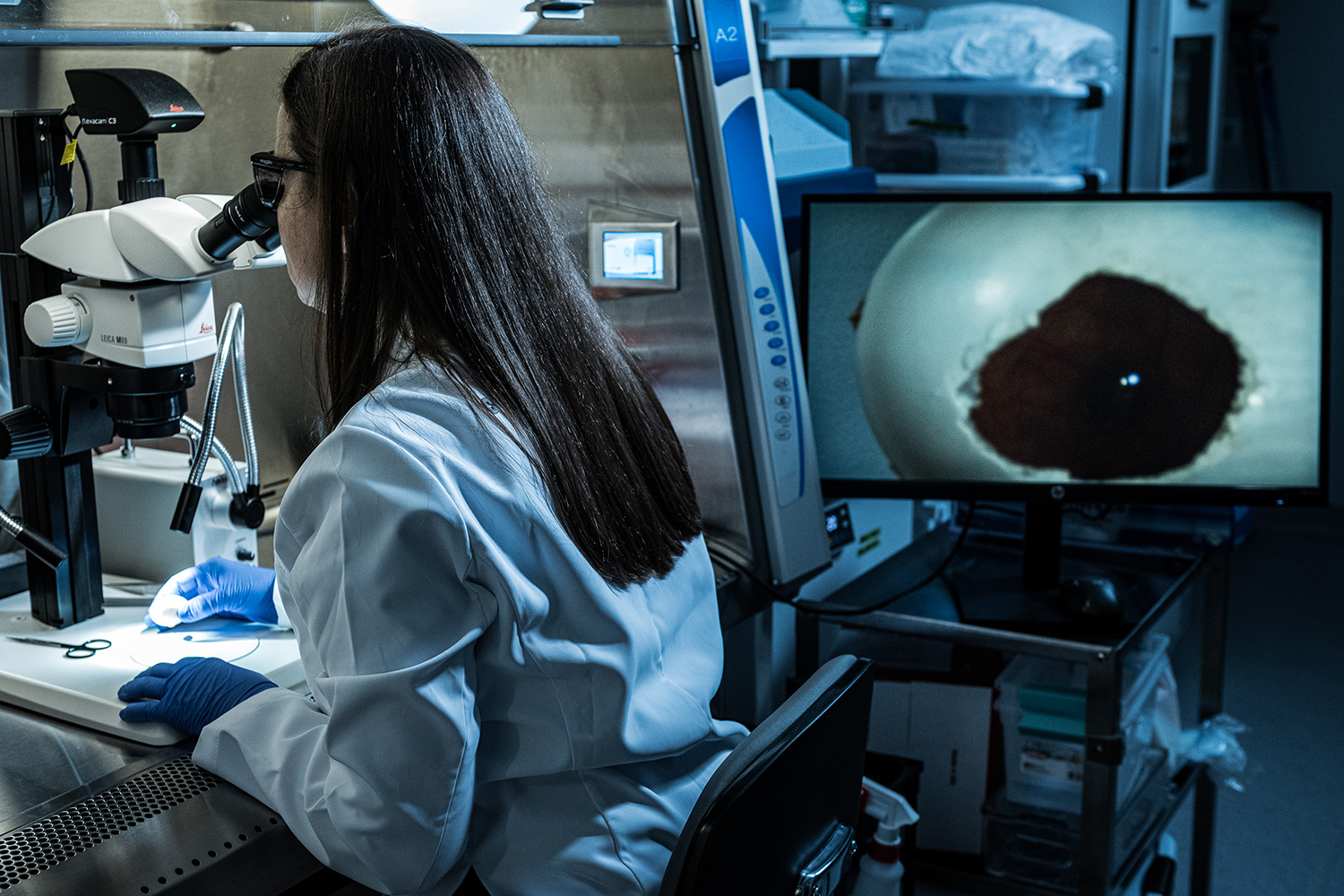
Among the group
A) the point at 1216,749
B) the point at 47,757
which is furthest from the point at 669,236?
the point at 1216,749

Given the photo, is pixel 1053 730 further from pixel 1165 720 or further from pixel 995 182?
pixel 995 182

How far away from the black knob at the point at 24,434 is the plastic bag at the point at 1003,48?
1922 mm

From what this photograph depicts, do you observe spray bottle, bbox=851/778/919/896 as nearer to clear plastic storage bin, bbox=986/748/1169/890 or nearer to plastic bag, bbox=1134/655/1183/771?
clear plastic storage bin, bbox=986/748/1169/890

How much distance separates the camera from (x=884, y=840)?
5.45 ft

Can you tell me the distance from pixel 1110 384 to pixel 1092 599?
31 centimetres

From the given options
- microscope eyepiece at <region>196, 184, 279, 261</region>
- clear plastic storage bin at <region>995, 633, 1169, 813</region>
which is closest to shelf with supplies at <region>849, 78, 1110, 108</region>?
clear plastic storage bin at <region>995, 633, 1169, 813</region>

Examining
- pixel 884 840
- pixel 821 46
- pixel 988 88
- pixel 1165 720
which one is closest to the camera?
pixel 884 840

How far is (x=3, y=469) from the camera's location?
1.50m

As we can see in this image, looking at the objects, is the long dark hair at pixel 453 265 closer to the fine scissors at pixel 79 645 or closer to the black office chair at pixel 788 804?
the black office chair at pixel 788 804

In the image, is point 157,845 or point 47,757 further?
point 47,757

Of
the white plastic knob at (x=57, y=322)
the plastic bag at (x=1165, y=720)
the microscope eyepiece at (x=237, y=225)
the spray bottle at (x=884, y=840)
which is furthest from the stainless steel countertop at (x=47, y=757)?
the plastic bag at (x=1165, y=720)

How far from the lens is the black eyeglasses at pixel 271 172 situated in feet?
3.52

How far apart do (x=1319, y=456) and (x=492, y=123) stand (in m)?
1.32

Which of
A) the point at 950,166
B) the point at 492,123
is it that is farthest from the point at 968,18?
the point at 492,123
